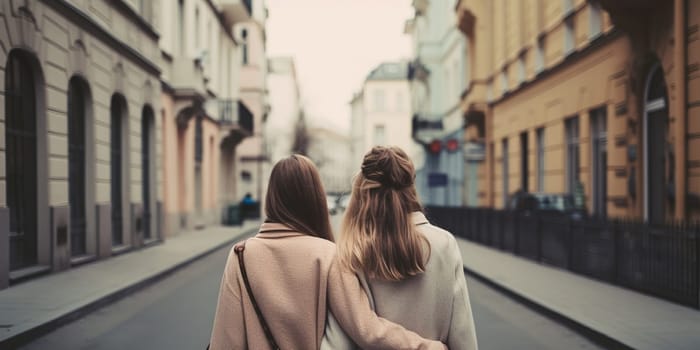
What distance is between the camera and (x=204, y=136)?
29.2 m

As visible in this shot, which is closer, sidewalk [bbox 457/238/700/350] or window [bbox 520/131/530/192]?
sidewalk [bbox 457/238/700/350]

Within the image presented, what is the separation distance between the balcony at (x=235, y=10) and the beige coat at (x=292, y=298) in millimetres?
29047

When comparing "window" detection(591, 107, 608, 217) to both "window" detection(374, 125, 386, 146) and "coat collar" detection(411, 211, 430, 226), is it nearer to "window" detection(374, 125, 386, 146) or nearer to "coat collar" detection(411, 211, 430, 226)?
"coat collar" detection(411, 211, 430, 226)

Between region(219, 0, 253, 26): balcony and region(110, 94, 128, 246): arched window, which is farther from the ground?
region(219, 0, 253, 26): balcony

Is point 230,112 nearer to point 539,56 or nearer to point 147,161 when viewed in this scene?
point 147,161

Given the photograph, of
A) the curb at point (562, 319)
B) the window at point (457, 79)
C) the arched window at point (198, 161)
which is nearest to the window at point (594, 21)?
the curb at point (562, 319)

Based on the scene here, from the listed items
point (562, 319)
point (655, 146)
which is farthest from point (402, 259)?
point (655, 146)

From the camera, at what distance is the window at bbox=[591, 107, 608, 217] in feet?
51.2

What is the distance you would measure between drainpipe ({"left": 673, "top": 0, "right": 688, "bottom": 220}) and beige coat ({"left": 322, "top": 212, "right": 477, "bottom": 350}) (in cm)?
924

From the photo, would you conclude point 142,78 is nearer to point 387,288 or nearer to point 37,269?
point 37,269

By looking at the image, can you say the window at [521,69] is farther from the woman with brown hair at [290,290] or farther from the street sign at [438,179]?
the woman with brown hair at [290,290]

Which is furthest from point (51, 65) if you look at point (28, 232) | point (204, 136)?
point (204, 136)

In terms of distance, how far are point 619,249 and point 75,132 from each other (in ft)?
32.1

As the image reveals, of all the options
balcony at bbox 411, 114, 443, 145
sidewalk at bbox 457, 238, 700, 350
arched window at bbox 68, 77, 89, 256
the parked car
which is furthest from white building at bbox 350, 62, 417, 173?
sidewalk at bbox 457, 238, 700, 350
